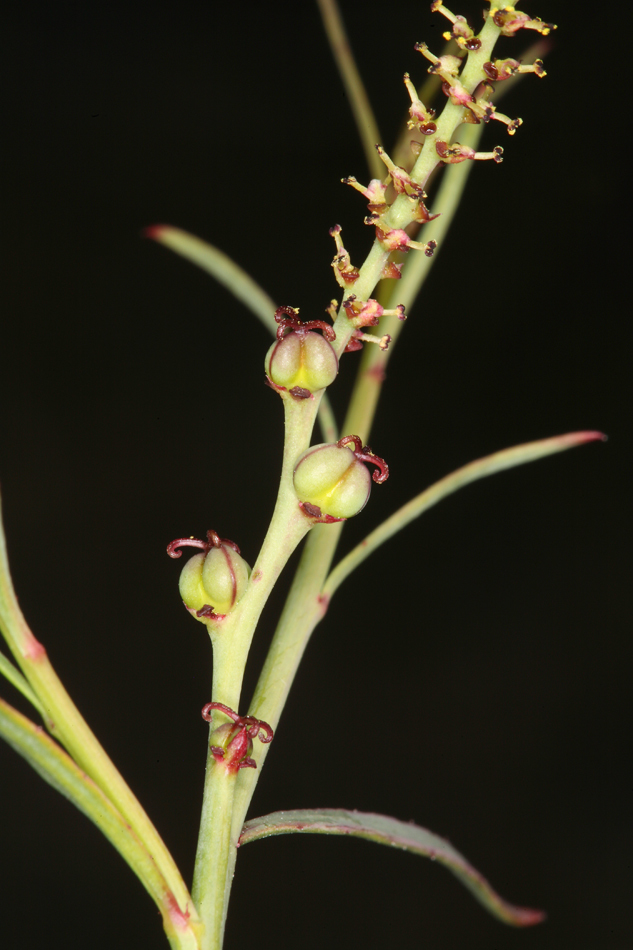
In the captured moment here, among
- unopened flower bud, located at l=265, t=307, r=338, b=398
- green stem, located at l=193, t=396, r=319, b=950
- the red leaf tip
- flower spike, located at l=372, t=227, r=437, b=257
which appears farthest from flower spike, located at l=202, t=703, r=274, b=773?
the red leaf tip

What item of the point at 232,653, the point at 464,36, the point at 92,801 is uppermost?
the point at 464,36

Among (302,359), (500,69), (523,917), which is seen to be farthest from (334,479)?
(523,917)

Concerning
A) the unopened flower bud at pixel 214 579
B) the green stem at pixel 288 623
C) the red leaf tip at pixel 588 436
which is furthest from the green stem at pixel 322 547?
the red leaf tip at pixel 588 436

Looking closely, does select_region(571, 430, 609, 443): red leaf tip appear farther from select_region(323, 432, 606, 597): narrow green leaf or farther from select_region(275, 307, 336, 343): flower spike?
select_region(275, 307, 336, 343): flower spike

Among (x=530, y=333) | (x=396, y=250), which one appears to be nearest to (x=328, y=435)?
(x=396, y=250)

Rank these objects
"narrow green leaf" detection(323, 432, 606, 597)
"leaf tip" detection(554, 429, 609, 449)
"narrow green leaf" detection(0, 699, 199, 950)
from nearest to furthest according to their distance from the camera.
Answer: "narrow green leaf" detection(0, 699, 199, 950) < "narrow green leaf" detection(323, 432, 606, 597) < "leaf tip" detection(554, 429, 609, 449)

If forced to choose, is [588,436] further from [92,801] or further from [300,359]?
[92,801]
